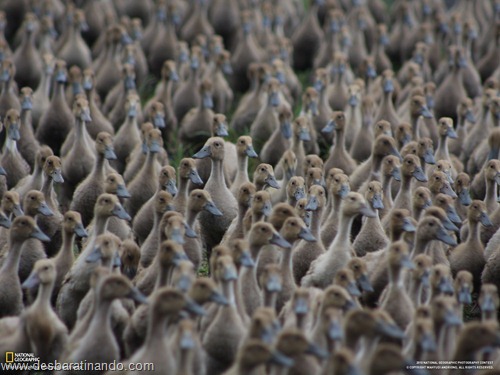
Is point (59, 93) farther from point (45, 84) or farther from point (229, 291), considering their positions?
point (229, 291)

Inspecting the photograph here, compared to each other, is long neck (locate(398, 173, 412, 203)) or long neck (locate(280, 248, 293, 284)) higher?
long neck (locate(398, 173, 412, 203))

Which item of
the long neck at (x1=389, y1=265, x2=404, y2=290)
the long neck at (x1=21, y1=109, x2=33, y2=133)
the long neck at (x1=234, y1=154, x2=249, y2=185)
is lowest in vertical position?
the long neck at (x1=389, y1=265, x2=404, y2=290)

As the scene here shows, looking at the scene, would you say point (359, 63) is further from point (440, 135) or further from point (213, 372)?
point (213, 372)

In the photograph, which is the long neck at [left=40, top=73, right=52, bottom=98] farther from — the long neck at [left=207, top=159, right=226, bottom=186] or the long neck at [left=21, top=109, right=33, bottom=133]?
the long neck at [left=207, top=159, right=226, bottom=186]

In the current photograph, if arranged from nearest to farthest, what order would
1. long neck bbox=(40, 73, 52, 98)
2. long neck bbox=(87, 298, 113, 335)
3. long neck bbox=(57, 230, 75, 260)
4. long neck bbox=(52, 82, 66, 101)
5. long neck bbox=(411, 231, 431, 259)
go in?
long neck bbox=(87, 298, 113, 335), long neck bbox=(411, 231, 431, 259), long neck bbox=(57, 230, 75, 260), long neck bbox=(52, 82, 66, 101), long neck bbox=(40, 73, 52, 98)

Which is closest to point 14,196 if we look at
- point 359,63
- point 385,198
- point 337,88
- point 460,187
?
point 385,198

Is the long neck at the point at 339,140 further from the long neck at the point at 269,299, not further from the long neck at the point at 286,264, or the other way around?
the long neck at the point at 269,299

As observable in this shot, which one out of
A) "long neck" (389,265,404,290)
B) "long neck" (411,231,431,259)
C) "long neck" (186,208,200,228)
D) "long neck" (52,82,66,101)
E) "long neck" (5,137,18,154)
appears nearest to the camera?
"long neck" (389,265,404,290)

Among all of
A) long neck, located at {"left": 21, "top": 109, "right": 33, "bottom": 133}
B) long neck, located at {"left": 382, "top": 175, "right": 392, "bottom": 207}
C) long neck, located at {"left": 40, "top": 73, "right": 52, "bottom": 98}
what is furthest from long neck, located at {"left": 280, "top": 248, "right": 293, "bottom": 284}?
long neck, located at {"left": 40, "top": 73, "right": 52, "bottom": 98}

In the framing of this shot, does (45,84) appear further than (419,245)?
Yes

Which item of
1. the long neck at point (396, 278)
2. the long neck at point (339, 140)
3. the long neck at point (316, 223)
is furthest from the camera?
the long neck at point (339, 140)

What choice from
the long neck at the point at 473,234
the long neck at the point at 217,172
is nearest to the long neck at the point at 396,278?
the long neck at the point at 473,234

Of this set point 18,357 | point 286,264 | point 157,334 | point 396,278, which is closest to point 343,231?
point 286,264

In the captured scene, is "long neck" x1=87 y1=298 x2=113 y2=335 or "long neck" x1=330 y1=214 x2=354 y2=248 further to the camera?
"long neck" x1=330 y1=214 x2=354 y2=248
